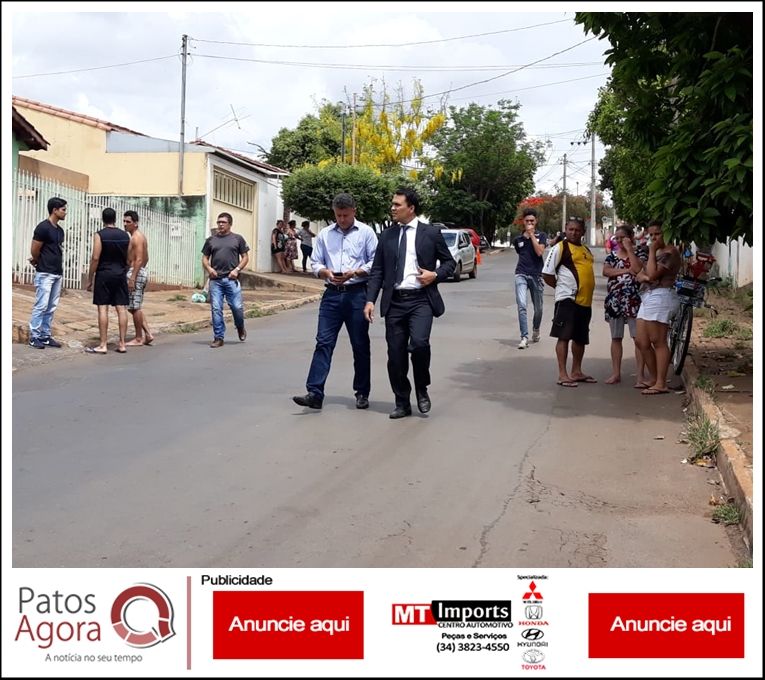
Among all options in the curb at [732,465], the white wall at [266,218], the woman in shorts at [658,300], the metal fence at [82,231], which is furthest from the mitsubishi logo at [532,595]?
the white wall at [266,218]

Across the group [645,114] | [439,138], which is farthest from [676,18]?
[439,138]

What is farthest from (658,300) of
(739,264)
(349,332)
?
(739,264)

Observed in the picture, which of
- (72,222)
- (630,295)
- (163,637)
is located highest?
(72,222)

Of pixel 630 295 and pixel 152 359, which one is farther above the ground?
pixel 630 295

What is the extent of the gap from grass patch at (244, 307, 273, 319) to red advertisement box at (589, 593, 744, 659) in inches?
552

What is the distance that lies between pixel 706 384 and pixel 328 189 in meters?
22.4

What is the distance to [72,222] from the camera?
63.8 ft

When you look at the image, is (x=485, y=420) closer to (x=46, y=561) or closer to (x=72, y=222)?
(x=46, y=561)

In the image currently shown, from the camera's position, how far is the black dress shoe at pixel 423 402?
859 centimetres

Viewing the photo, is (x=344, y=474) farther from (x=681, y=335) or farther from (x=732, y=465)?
(x=681, y=335)

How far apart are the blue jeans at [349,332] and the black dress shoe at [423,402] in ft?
1.67

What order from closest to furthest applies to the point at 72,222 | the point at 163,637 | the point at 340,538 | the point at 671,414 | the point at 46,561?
the point at 163,637, the point at 46,561, the point at 340,538, the point at 671,414, the point at 72,222

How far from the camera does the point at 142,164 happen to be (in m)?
26.1

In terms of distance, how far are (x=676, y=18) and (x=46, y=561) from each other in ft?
20.9
